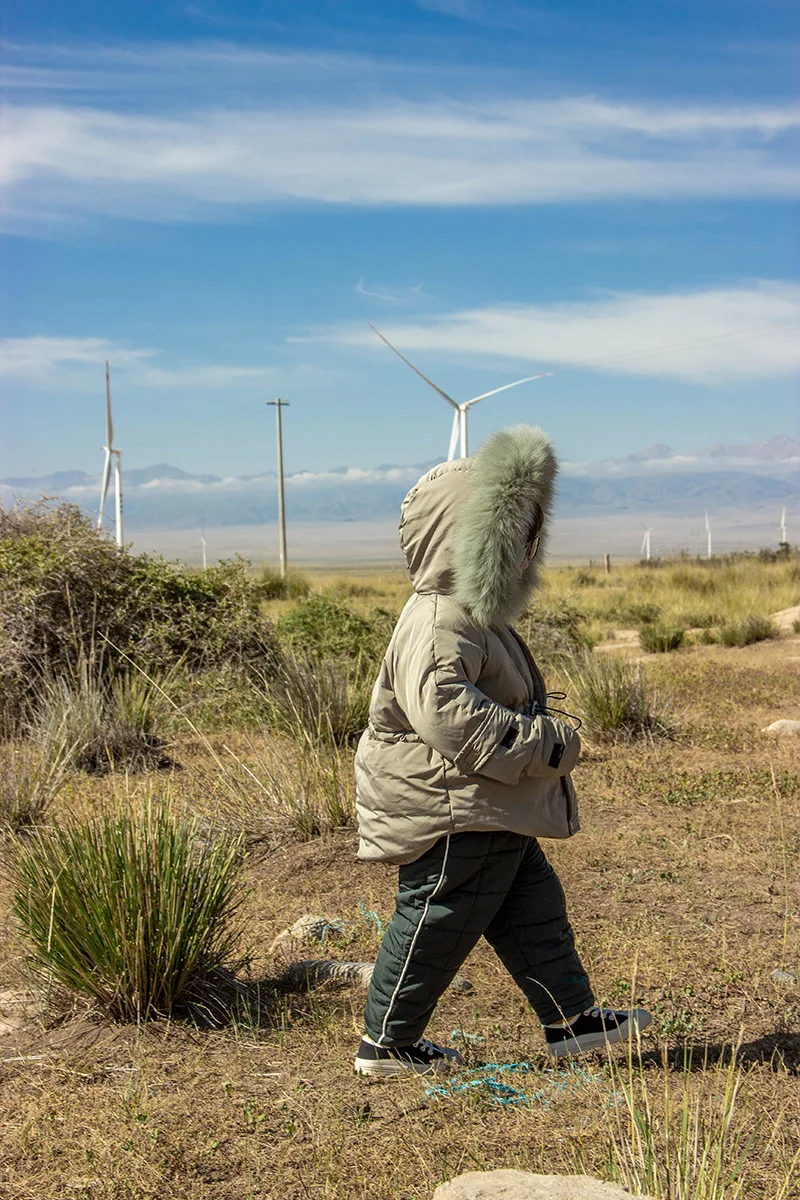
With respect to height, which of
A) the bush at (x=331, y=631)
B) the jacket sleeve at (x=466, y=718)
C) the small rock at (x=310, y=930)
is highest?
the jacket sleeve at (x=466, y=718)

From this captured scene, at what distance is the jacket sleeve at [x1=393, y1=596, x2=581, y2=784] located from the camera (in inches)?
124

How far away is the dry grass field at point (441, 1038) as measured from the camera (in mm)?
2947

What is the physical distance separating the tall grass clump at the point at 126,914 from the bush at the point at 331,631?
22.3 ft

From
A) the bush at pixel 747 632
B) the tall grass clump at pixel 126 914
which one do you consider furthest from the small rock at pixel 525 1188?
the bush at pixel 747 632

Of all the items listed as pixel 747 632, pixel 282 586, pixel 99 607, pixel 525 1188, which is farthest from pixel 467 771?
pixel 282 586

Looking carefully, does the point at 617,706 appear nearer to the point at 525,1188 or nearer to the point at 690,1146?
the point at 690,1146

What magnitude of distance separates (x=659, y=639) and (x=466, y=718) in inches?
552

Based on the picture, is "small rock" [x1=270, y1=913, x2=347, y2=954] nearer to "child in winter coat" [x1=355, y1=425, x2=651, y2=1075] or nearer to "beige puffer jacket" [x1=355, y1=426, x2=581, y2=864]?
"child in winter coat" [x1=355, y1=425, x2=651, y2=1075]

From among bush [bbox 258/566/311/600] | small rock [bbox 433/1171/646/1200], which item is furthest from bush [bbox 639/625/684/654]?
small rock [bbox 433/1171/646/1200]

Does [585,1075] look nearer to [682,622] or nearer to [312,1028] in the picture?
[312,1028]

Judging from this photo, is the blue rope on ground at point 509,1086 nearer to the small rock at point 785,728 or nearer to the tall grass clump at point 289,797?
the tall grass clump at point 289,797

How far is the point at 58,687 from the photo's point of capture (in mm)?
9344

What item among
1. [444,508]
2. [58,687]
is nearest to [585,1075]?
[444,508]

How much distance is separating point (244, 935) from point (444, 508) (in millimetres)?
2536
